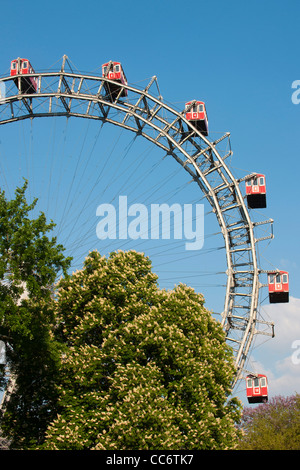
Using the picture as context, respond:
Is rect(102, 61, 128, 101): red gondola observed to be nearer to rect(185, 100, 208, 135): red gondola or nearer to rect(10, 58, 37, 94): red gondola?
rect(185, 100, 208, 135): red gondola

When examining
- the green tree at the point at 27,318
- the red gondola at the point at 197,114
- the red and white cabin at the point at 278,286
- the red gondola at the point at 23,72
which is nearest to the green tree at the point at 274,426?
the red and white cabin at the point at 278,286

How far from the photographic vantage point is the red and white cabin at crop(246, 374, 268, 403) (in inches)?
1907

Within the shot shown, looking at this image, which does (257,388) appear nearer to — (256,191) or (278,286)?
(278,286)

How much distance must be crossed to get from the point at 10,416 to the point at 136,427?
8834mm

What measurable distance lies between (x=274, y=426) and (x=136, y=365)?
39.2 m

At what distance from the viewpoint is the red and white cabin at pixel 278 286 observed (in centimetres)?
4997

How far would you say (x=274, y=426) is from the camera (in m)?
64.2

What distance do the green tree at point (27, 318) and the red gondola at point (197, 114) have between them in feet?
76.3

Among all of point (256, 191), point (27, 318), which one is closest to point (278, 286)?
point (256, 191)

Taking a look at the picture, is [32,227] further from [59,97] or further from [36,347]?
[59,97]

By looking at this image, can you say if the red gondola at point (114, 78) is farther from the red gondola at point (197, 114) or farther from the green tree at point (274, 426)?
the green tree at point (274, 426)

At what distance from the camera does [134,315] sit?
34250mm

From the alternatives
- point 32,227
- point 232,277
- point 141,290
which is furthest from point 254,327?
point 32,227
